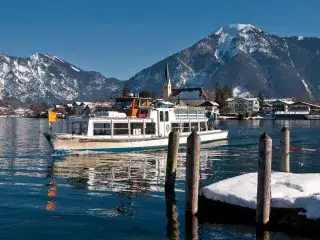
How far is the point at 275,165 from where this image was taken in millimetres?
36625

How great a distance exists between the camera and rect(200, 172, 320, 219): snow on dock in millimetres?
16203

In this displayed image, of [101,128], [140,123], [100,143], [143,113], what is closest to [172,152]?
[100,143]

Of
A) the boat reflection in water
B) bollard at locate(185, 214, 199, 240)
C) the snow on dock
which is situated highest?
the snow on dock

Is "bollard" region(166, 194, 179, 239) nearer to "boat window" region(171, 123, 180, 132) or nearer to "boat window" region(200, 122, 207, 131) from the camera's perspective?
"boat window" region(171, 123, 180, 132)

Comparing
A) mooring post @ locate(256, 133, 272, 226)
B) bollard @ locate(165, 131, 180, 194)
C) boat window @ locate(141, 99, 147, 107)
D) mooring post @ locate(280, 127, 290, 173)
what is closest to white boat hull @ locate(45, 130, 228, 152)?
boat window @ locate(141, 99, 147, 107)

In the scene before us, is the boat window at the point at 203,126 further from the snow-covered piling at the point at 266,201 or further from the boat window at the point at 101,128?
the snow-covered piling at the point at 266,201

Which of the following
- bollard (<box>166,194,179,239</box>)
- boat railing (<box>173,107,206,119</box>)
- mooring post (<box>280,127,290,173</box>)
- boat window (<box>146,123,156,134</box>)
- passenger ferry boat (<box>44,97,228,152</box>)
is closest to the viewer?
bollard (<box>166,194,179,239</box>)

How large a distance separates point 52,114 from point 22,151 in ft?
26.5

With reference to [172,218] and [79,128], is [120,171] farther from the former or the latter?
[172,218]

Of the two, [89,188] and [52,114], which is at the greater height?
[52,114]

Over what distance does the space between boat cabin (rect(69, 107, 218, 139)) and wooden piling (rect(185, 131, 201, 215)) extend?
25685 mm

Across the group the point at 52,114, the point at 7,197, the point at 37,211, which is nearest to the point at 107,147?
the point at 52,114

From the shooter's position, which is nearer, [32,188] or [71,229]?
[71,229]

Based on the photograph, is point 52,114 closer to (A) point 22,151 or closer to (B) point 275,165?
(A) point 22,151
